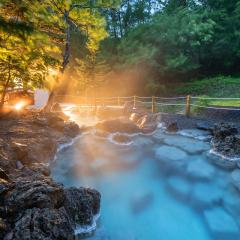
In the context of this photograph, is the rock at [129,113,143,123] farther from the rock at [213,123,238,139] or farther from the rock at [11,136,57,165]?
the rock at [11,136,57,165]

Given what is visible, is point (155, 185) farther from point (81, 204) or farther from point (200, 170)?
point (81, 204)

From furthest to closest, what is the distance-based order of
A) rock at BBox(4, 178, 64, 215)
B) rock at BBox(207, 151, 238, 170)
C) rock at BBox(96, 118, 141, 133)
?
rock at BBox(96, 118, 141, 133), rock at BBox(207, 151, 238, 170), rock at BBox(4, 178, 64, 215)

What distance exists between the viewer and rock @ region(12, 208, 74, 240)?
3.59 m

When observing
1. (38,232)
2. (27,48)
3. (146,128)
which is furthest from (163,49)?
(38,232)

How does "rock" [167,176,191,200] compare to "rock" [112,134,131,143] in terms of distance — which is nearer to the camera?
"rock" [167,176,191,200]

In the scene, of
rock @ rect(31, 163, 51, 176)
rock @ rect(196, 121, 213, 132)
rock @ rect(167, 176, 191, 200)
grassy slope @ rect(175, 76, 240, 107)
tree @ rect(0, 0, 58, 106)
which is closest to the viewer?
tree @ rect(0, 0, 58, 106)

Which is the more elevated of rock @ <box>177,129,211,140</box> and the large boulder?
the large boulder

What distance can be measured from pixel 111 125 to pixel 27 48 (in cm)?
500

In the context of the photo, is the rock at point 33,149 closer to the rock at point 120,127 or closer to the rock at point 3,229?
the rock at point 3,229

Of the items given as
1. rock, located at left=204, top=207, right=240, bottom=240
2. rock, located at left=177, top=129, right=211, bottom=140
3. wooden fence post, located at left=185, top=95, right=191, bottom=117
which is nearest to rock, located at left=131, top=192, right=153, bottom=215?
rock, located at left=204, top=207, right=240, bottom=240

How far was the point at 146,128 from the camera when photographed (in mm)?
12031

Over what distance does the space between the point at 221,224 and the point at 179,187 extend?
6.06 ft

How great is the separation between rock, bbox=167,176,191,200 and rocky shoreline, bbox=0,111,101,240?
230cm

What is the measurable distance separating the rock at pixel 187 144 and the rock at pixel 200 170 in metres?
0.83
